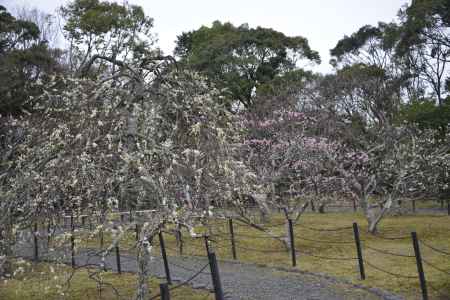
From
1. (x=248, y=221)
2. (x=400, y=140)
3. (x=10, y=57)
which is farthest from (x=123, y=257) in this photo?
(x=400, y=140)

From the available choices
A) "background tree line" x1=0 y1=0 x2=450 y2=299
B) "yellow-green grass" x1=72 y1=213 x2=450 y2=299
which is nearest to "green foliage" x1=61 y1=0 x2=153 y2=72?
"background tree line" x1=0 y1=0 x2=450 y2=299

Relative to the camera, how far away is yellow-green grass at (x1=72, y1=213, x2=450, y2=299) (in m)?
6.61

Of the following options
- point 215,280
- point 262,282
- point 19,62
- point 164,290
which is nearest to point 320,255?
point 262,282

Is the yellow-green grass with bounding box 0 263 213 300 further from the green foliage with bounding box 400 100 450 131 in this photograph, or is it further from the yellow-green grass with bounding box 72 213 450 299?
the green foliage with bounding box 400 100 450 131

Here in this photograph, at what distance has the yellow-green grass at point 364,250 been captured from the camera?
661 centimetres

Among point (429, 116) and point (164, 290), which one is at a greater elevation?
point (429, 116)

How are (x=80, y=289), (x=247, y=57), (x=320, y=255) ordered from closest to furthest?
(x=80, y=289), (x=320, y=255), (x=247, y=57)

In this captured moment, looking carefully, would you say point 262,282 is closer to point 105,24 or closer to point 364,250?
point 364,250

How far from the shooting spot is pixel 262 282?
6.86 meters

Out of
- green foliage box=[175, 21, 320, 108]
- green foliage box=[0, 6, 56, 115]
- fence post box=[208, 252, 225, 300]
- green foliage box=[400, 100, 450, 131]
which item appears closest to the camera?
fence post box=[208, 252, 225, 300]

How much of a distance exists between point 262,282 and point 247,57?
57.0 ft

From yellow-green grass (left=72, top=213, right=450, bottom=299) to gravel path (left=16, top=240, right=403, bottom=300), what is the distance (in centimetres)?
37

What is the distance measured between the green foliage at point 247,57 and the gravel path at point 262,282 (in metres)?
14.7

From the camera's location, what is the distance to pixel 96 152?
177 inches
